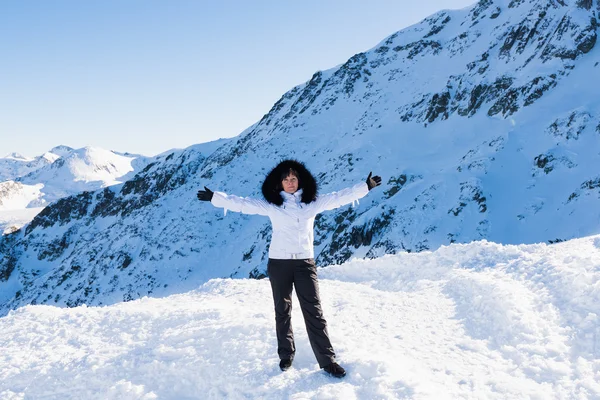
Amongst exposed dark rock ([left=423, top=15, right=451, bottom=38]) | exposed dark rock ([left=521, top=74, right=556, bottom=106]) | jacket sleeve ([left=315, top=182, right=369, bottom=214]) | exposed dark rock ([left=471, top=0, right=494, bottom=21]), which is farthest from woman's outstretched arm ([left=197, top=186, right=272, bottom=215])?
exposed dark rock ([left=423, top=15, right=451, bottom=38])

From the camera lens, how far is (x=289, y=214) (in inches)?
197

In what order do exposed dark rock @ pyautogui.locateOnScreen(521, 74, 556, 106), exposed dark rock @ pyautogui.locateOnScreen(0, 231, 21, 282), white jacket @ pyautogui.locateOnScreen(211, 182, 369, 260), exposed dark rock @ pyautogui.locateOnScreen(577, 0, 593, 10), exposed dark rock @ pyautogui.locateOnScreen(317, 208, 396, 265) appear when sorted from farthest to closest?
exposed dark rock @ pyautogui.locateOnScreen(0, 231, 21, 282), exposed dark rock @ pyautogui.locateOnScreen(577, 0, 593, 10), exposed dark rock @ pyautogui.locateOnScreen(521, 74, 556, 106), exposed dark rock @ pyautogui.locateOnScreen(317, 208, 396, 265), white jacket @ pyautogui.locateOnScreen(211, 182, 369, 260)

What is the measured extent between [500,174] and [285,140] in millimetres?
39378

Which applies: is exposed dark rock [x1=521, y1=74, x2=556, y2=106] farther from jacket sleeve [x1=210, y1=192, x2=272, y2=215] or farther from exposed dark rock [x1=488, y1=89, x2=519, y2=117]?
jacket sleeve [x1=210, y1=192, x2=272, y2=215]

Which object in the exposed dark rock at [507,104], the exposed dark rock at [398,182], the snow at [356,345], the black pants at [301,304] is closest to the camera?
the snow at [356,345]

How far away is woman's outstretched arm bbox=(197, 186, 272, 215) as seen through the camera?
194 inches

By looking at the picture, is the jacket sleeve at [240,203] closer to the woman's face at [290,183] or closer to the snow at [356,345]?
the woman's face at [290,183]

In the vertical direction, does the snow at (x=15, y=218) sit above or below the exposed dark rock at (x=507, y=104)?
above

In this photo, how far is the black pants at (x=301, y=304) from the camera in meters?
4.85

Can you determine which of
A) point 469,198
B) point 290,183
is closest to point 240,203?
point 290,183

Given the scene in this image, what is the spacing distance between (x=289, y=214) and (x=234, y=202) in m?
0.68

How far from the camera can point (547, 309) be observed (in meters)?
6.88

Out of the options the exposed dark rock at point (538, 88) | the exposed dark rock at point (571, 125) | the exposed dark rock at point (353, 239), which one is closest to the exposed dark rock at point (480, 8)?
the exposed dark rock at point (538, 88)

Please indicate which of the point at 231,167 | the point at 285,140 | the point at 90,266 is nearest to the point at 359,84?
the point at 285,140
